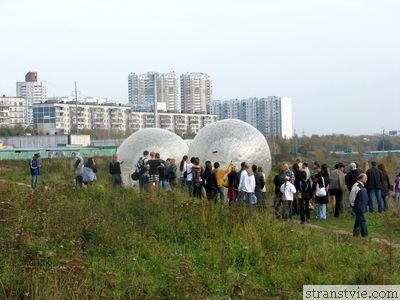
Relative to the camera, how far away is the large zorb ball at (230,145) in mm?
23172

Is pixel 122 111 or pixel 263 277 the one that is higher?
pixel 122 111

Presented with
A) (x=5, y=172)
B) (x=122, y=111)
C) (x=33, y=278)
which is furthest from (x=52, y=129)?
(x=33, y=278)

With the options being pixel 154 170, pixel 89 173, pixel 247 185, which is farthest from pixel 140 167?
pixel 247 185

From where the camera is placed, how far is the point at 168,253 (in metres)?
11.4

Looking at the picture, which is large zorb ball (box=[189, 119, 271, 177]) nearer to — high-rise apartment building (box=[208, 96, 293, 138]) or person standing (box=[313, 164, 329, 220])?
person standing (box=[313, 164, 329, 220])

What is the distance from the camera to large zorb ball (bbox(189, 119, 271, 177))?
23172mm

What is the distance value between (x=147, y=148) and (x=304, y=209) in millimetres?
8212

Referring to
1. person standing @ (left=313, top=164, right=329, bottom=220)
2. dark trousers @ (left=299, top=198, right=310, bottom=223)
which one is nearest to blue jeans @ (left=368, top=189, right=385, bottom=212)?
person standing @ (left=313, top=164, right=329, bottom=220)

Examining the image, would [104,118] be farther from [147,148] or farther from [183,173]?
[183,173]

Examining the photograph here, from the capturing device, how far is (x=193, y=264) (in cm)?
1076

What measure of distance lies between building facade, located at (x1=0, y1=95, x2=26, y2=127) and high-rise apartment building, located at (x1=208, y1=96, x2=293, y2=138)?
39382 millimetres

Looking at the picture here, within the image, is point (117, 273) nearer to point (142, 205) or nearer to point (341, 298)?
point (341, 298)

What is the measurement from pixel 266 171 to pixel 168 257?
14806 millimetres

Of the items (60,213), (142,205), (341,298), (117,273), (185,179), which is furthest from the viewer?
(185,179)
